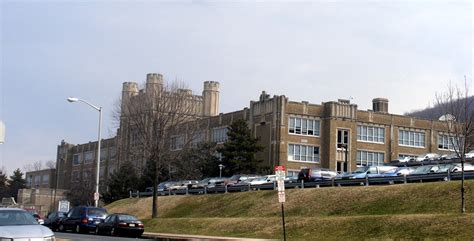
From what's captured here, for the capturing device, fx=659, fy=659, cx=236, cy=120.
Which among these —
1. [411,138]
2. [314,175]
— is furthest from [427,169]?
[411,138]

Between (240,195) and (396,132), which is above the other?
(396,132)

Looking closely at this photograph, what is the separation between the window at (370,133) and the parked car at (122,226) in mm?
54983

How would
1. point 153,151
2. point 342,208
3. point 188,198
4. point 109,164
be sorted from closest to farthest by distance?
point 342,208 → point 153,151 → point 188,198 → point 109,164

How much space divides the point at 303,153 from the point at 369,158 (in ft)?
31.1

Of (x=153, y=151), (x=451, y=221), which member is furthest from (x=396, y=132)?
(x=451, y=221)

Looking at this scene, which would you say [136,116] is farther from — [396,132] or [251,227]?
[396,132]

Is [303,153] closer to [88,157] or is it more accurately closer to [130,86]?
[130,86]

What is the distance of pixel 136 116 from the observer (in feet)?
193

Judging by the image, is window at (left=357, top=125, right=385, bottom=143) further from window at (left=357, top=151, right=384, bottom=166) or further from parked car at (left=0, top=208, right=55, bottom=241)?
parked car at (left=0, top=208, right=55, bottom=241)

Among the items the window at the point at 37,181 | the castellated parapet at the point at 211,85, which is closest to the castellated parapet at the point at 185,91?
the castellated parapet at the point at 211,85

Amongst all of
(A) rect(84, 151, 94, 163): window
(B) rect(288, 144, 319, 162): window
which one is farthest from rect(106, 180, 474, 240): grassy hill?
(A) rect(84, 151, 94, 163): window

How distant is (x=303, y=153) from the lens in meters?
83.2

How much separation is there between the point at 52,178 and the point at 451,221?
133 m

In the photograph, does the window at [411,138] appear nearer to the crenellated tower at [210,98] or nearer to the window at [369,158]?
the window at [369,158]
